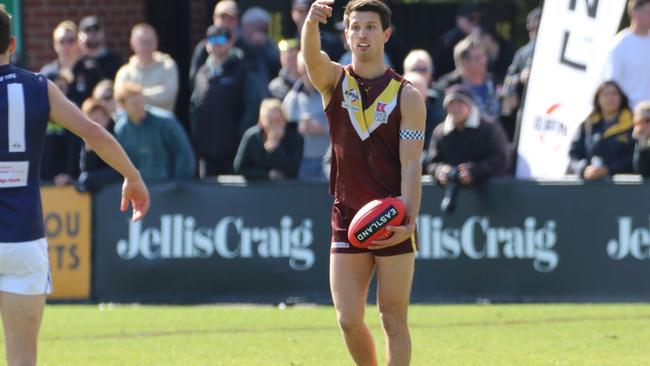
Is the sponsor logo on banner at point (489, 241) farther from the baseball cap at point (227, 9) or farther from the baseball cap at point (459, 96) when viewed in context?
the baseball cap at point (227, 9)

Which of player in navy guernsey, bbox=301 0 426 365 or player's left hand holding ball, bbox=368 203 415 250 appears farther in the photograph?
player in navy guernsey, bbox=301 0 426 365

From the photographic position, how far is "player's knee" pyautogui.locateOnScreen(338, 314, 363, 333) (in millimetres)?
7476

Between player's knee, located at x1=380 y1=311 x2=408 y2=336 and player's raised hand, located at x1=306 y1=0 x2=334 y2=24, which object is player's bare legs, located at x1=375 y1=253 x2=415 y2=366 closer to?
player's knee, located at x1=380 y1=311 x2=408 y2=336

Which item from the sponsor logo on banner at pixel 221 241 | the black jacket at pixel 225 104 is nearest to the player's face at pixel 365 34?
the sponsor logo on banner at pixel 221 241

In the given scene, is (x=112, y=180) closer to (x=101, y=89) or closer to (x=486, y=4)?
(x=101, y=89)

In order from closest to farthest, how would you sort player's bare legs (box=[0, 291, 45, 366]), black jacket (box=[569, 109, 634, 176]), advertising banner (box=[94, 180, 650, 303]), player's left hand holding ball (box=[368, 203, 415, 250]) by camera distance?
player's bare legs (box=[0, 291, 45, 366]), player's left hand holding ball (box=[368, 203, 415, 250]), advertising banner (box=[94, 180, 650, 303]), black jacket (box=[569, 109, 634, 176])

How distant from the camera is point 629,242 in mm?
13406

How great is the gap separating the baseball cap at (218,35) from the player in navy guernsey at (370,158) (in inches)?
305

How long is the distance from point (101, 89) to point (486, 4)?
201 inches

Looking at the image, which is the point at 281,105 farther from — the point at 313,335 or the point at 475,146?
the point at 313,335

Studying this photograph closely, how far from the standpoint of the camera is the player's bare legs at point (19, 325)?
6293 mm

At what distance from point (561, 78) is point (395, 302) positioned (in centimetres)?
733

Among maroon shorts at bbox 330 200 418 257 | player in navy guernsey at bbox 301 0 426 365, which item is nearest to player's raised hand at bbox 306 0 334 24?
player in navy guernsey at bbox 301 0 426 365

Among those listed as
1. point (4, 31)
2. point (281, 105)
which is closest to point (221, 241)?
point (281, 105)
